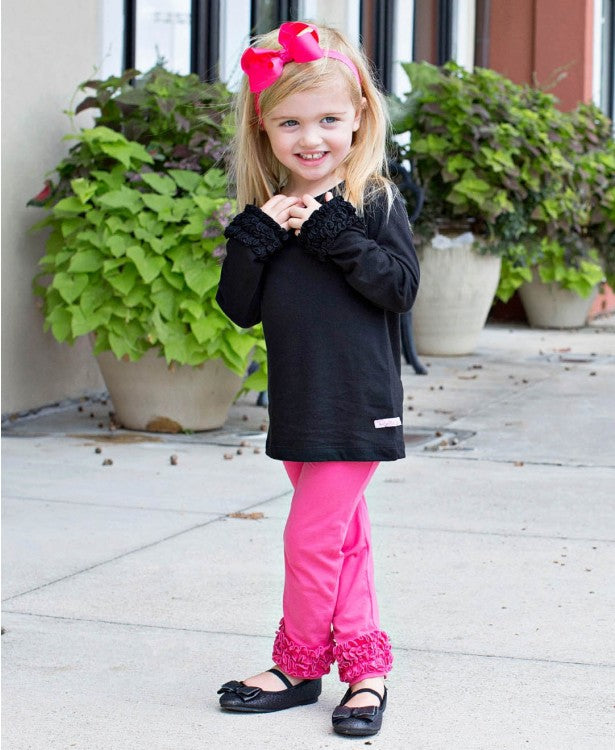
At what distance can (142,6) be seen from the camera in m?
7.56

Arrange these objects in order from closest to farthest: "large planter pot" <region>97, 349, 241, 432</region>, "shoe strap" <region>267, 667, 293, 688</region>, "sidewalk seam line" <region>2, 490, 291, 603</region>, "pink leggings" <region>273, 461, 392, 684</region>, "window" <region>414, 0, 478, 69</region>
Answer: "pink leggings" <region>273, 461, 392, 684</region>
"shoe strap" <region>267, 667, 293, 688</region>
"sidewalk seam line" <region>2, 490, 291, 603</region>
"large planter pot" <region>97, 349, 241, 432</region>
"window" <region>414, 0, 478, 69</region>

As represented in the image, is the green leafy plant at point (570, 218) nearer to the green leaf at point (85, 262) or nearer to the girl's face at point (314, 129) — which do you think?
the green leaf at point (85, 262)

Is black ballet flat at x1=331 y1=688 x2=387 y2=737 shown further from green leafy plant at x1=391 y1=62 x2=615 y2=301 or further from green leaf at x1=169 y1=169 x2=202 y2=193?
green leafy plant at x1=391 y1=62 x2=615 y2=301

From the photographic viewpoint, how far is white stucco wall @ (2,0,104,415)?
6363mm

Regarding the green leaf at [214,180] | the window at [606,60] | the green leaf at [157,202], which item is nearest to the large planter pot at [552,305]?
the window at [606,60]

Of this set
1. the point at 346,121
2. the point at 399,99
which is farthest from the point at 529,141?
the point at 346,121

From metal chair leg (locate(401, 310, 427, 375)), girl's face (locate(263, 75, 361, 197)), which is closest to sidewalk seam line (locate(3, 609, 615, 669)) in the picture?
girl's face (locate(263, 75, 361, 197))

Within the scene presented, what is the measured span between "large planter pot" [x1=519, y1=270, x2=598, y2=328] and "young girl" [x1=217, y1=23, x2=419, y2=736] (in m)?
8.96

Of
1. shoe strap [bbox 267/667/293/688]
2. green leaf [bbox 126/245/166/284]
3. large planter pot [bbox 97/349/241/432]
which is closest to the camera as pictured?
shoe strap [bbox 267/667/293/688]

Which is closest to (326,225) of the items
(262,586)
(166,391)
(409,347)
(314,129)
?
(314,129)

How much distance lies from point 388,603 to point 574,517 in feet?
4.12

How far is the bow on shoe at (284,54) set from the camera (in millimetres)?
2602

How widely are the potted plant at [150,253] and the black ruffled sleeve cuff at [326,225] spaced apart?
3104 mm

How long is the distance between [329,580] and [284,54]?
1067mm
